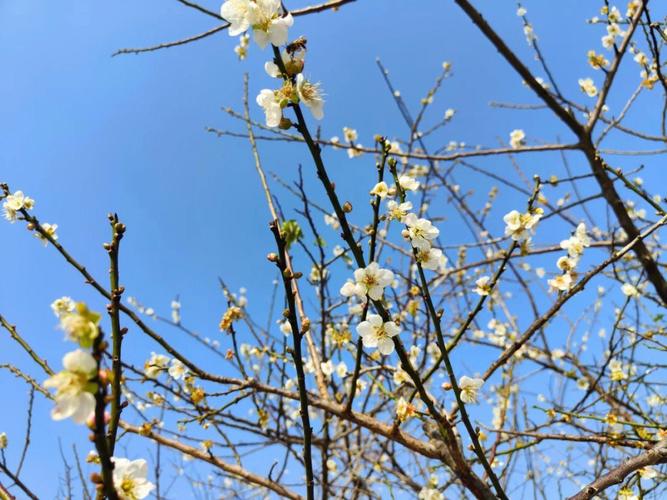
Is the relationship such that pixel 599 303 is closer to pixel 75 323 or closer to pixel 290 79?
pixel 290 79

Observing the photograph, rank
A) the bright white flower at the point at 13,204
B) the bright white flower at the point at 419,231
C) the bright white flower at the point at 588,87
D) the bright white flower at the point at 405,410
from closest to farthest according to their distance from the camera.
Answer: the bright white flower at the point at 419,231 → the bright white flower at the point at 405,410 → the bright white flower at the point at 13,204 → the bright white flower at the point at 588,87

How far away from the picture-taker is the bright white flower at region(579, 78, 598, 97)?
438 cm

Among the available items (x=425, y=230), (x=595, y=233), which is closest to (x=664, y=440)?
(x=425, y=230)

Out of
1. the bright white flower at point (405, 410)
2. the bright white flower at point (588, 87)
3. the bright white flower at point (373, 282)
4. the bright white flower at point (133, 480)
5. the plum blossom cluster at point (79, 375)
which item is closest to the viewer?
the plum blossom cluster at point (79, 375)

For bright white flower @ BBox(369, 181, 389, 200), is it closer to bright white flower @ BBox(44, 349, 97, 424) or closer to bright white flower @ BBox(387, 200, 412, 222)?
bright white flower @ BBox(387, 200, 412, 222)

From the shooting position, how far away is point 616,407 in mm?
3404

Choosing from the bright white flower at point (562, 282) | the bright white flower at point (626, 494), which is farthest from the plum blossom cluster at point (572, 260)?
the bright white flower at point (626, 494)

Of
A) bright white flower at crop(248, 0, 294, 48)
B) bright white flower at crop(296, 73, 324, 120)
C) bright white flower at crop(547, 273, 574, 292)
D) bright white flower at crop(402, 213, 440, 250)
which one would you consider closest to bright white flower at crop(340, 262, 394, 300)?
bright white flower at crop(402, 213, 440, 250)

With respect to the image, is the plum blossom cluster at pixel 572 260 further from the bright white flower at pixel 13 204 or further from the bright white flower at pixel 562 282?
the bright white flower at pixel 13 204

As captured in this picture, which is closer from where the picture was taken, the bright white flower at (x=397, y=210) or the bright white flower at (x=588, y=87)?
the bright white flower at (x=397, y=210)

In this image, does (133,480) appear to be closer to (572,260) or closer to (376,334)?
(376,334)

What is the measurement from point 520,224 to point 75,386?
1764mm

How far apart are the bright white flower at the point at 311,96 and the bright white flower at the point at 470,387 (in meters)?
1.16

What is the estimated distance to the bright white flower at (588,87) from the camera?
14.4ft
